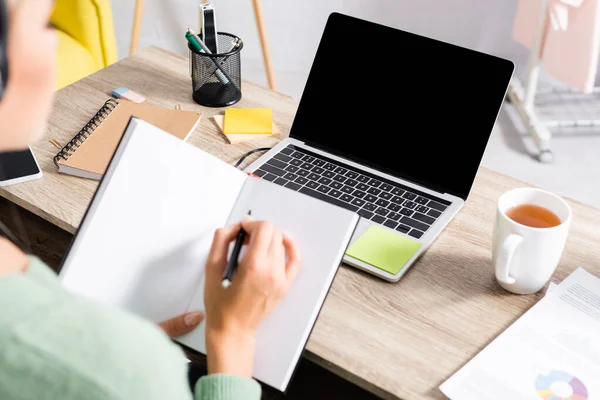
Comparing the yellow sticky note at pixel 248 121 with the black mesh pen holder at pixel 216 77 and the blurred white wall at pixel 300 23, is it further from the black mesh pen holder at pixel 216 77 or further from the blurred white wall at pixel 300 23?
the blurred white wall at pixel 300 23

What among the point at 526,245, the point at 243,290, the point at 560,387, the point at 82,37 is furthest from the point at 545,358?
the point at 82,37

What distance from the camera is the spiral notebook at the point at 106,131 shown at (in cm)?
116

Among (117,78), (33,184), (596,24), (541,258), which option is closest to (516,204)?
(541,258)

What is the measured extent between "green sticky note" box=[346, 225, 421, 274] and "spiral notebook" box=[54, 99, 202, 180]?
0.43 metres

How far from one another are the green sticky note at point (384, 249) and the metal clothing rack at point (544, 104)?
1616 millimetres

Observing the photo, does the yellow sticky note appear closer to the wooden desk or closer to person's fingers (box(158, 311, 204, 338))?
the wooden desk

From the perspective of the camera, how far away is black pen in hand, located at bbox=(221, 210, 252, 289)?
0.79 metres

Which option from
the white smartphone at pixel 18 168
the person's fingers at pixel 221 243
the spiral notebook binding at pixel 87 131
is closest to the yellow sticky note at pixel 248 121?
the spiral notebook binding at pixel 87 131

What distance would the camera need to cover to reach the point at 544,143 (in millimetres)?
2447

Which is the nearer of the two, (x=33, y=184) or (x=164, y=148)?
(x=164, y=148)

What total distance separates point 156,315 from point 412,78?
0.58 meters

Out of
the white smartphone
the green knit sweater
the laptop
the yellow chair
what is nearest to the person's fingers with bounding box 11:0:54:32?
the green knit sweater

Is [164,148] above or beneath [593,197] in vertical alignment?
above

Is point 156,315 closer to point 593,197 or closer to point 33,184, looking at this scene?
point 33,184
